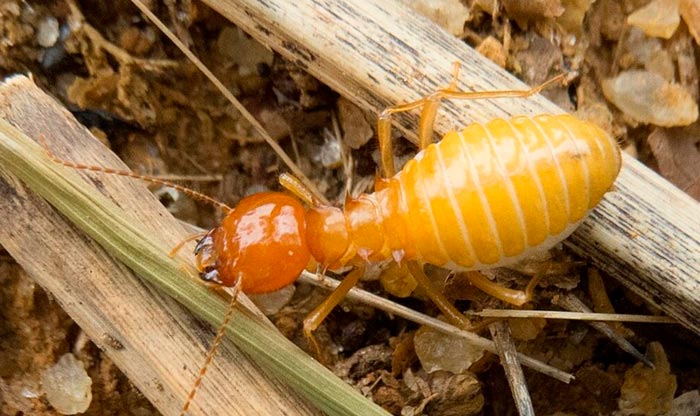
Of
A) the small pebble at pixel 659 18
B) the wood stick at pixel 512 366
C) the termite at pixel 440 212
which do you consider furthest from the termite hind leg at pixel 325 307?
the small pebble at pixel 659 18

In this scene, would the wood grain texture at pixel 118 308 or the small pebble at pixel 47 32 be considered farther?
the small pebble at pixel 47 32

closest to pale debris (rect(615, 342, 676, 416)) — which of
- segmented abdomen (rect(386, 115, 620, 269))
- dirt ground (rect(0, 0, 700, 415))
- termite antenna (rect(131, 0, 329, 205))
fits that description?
dirt ground (rect(0, 0, 700, 415))

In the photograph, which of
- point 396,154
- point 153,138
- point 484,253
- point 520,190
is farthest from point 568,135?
point 153,138

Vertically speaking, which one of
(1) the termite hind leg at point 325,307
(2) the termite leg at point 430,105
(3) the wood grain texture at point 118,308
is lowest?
(3) the wood grain texture at point 118,308

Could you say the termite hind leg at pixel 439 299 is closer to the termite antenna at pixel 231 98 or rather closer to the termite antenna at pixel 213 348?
the termite antenna at pixel 231 98

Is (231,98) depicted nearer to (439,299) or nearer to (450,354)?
(439,299)
